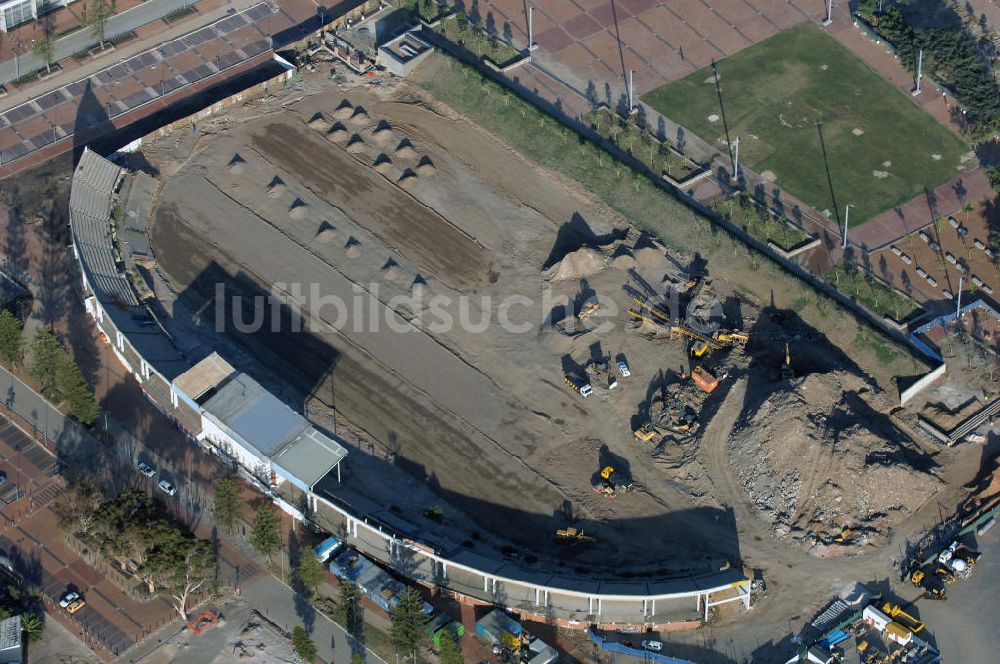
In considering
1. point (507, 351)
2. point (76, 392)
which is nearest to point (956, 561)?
point (507, 351)

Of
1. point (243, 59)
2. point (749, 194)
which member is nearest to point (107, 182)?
point (243, 59)

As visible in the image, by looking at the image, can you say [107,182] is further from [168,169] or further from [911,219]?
[911,219]

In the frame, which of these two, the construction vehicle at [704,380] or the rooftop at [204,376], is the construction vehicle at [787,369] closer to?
the construction vehicle at [704,380]

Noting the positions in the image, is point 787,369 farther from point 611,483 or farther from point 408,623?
point 408,623

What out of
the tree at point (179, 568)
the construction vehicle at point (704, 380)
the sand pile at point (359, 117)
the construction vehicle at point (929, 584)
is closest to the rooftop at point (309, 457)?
the tree at point (179, 568)

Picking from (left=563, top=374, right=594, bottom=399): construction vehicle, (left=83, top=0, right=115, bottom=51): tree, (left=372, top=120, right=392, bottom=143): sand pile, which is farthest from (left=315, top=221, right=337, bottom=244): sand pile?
(left=83, top=0, right=115, bottom=51): tree

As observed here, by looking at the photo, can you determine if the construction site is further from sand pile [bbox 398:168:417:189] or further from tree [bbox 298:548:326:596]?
tree [bbox 298:548:326:596]
